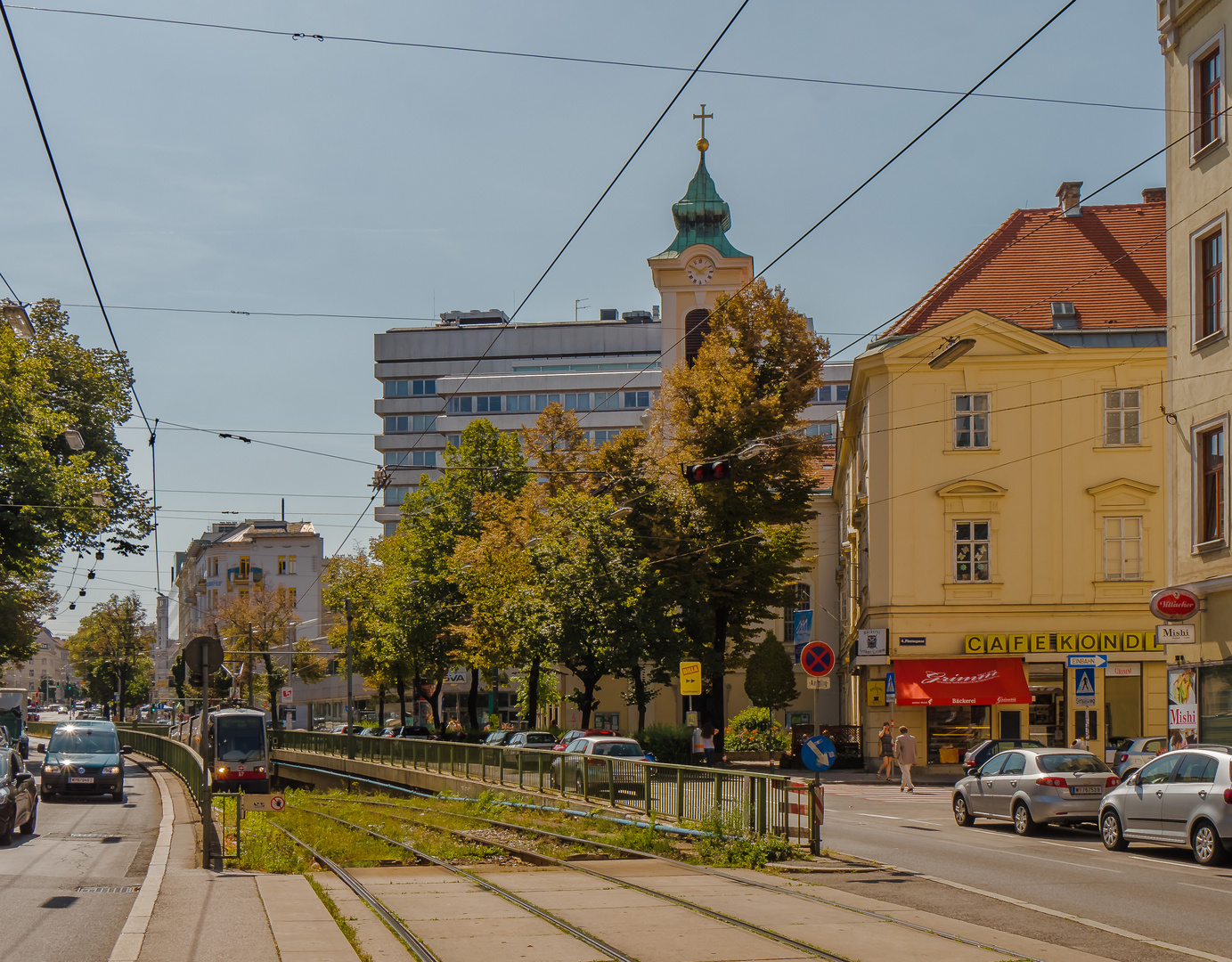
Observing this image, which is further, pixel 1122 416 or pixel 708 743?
pixel 1122 416

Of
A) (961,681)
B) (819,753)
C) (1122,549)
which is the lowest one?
(961,681)

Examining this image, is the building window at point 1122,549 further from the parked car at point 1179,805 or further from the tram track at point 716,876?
the tram track at point 716,876

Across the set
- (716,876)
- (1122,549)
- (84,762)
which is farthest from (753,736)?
→ (716,876)

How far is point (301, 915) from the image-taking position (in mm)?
11688

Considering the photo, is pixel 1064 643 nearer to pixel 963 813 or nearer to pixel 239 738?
pixel 963 813

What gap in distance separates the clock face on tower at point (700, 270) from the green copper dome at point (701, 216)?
428 cm

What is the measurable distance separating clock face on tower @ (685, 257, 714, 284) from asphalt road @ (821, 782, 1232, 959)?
51647mm

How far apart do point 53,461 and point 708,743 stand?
2059 centimetres

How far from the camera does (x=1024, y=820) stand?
2203 cm

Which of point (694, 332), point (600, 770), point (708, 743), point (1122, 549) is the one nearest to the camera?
point (600, 770)

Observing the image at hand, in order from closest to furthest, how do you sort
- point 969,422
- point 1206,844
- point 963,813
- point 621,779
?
point 1206,844
point 621,779
point 963,813
point 969,422

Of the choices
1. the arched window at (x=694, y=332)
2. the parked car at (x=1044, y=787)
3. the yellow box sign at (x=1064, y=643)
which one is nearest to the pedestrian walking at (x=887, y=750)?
the yellow box sign at (x=1064, y=643)

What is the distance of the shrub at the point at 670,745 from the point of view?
4150 cm

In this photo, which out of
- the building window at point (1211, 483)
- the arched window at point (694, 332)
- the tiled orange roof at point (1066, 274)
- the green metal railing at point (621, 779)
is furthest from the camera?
the arched window at point (694, 332)
